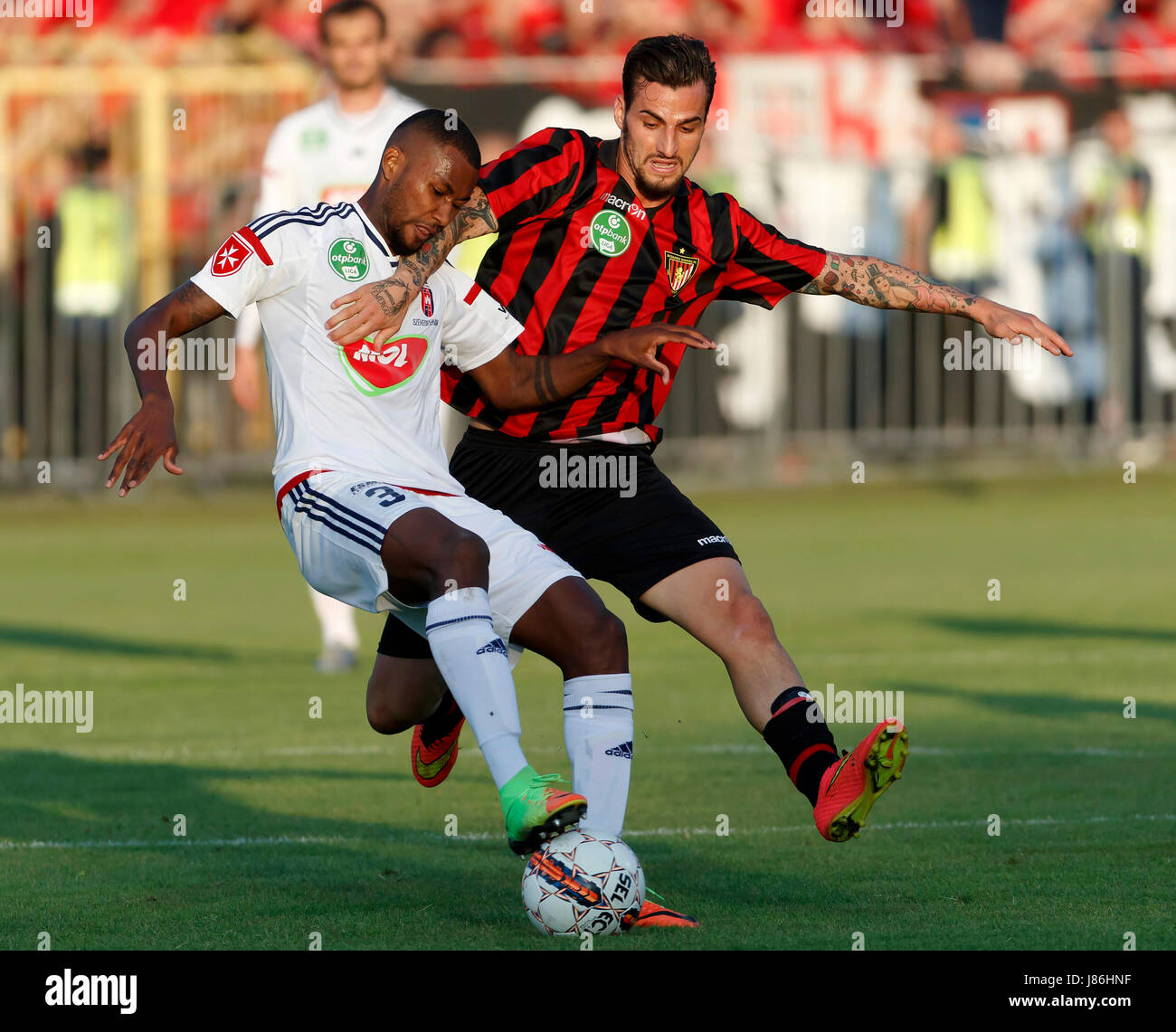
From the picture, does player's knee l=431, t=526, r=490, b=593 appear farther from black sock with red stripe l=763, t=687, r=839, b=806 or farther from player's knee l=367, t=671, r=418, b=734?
player's knee l=367, t=671, r=418, b=734

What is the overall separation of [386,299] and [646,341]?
2.34ft

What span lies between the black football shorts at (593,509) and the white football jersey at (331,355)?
2.19 feet

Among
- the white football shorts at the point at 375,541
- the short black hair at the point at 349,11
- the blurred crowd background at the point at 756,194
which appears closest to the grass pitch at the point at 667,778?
the white football shorts at the point at 375,541

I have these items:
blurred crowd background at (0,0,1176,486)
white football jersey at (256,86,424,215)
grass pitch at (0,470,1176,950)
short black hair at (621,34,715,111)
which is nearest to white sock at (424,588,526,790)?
grass pitch at (0,470,1176,950)

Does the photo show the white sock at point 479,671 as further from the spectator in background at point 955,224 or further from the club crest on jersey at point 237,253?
the spectator in background at point 955,224

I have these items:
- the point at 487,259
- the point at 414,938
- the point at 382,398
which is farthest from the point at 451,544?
the point at 487,259

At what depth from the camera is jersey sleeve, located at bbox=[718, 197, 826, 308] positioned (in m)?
6.23

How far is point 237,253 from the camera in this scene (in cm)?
533

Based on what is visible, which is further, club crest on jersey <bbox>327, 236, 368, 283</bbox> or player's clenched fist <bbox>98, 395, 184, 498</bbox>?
club crest on jersey <bbox>327, 236, 368, 283</bbox>

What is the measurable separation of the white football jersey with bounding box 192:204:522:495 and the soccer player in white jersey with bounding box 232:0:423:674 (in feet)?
14.1

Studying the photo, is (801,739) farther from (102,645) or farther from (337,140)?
(102,645)

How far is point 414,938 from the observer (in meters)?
4.82

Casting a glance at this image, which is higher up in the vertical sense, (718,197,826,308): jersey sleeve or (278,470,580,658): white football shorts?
(718,197,826,308): jersey sleeve

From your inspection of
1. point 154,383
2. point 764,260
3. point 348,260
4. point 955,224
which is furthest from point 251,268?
point 955,224
